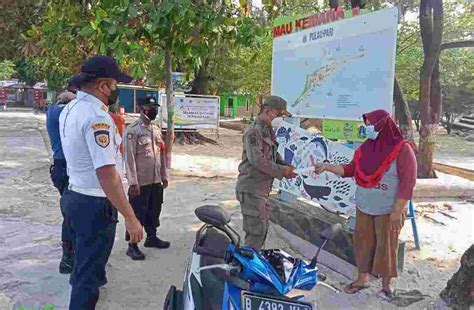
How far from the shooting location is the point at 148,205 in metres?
5.57

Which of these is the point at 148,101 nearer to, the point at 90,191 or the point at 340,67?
the point at 340,67

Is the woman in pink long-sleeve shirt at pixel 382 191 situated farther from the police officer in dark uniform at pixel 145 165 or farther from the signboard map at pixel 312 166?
the police officer in dark uniform at pixel 145 165

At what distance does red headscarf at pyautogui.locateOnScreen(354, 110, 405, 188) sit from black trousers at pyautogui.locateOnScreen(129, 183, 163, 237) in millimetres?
2347

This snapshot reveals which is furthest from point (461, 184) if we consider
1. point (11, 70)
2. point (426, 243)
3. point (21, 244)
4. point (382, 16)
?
point (11, 70)

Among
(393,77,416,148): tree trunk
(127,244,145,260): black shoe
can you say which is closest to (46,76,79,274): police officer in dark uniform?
(127,244,145,260): black shoe

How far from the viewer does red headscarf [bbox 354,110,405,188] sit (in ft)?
13.8

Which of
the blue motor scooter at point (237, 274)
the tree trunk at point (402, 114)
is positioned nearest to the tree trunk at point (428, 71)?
the tree trunk at point (402, 114)

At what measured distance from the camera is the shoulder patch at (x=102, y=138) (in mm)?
2998

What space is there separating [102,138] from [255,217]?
186cm

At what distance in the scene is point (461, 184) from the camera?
9.45 metres

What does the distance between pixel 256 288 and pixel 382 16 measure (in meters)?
3.44

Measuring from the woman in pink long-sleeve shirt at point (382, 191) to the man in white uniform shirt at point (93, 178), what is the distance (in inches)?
84.7

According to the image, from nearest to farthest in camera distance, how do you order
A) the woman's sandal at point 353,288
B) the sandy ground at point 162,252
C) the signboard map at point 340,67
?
the sandy ground at point 162,252
the woman's sandal at point 353,288
the signboard map at point 340,67

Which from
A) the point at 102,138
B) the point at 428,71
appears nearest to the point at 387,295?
the point at 102,138
